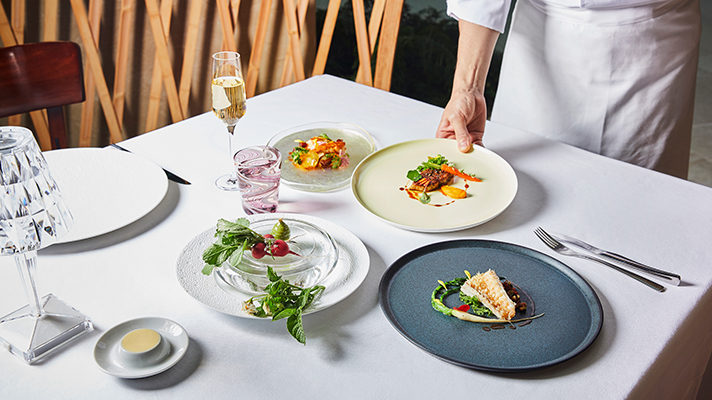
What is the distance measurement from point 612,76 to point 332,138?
832 mm

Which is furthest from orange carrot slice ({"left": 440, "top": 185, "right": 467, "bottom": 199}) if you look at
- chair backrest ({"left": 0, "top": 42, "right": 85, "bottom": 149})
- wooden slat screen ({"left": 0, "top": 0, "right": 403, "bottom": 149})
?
wooden slat screen ({"left": 0, "top": 0, "right": 403, "bottom": 149})

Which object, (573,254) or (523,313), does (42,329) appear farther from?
(573,254)

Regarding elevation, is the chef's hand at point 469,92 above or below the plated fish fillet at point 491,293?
above

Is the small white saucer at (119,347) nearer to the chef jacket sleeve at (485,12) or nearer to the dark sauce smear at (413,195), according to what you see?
the dark sauce smear at (413,195)

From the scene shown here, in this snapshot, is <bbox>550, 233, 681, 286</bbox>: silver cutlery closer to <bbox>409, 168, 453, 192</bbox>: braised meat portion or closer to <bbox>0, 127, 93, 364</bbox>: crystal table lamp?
<bbox>409, 168, 453, 192</bbox>: braised meat portion

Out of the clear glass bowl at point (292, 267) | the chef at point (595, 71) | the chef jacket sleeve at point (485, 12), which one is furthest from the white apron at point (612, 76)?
the clear glass bowl at point (292, 267)

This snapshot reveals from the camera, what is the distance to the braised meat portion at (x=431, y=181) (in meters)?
1.12

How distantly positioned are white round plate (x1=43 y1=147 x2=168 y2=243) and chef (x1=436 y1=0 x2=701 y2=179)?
2.26 feet

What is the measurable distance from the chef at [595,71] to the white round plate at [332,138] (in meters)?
0.21

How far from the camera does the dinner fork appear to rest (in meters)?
0.87

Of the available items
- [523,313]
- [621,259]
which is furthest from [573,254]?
[523,313]

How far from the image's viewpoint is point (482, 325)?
2.57ft

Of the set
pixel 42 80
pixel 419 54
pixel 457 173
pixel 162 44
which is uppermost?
pixel 457 173

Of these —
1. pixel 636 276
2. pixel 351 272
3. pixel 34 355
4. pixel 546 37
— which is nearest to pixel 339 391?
pixel 351 272
